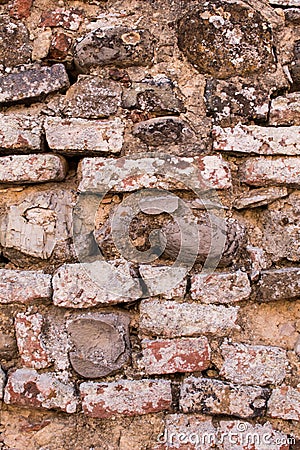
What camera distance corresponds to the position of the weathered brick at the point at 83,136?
142cm

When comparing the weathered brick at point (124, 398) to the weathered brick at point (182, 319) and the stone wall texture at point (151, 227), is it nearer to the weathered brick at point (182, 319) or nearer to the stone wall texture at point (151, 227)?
the stone wall texture at point (151, 227)

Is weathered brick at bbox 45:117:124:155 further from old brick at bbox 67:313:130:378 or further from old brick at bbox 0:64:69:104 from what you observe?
old brick at bbox 67:313:130:378

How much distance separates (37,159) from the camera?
143 cm

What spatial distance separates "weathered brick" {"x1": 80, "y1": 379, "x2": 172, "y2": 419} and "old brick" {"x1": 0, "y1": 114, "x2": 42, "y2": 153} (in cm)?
67

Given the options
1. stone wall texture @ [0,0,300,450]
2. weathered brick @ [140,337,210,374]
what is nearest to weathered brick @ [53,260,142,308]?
stone wall texture @ [0,0,300,450]

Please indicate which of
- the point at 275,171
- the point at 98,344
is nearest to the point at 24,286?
the point at 98,344

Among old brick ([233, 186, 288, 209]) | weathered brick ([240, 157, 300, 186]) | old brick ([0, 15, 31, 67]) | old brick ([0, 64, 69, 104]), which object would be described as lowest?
old brick ([233, 186, 288, 209])

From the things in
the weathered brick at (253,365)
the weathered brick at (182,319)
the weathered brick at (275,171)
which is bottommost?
the weathered brick at (253,365)

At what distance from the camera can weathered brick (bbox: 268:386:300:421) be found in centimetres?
137

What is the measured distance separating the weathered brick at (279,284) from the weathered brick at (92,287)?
33 centimetres

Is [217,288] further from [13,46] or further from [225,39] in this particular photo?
[13,46]

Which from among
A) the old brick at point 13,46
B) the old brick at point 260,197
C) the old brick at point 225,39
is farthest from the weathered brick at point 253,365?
the old brick at point 13,46

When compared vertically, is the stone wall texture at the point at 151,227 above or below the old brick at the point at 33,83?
below

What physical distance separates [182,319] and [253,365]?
0.22 m
